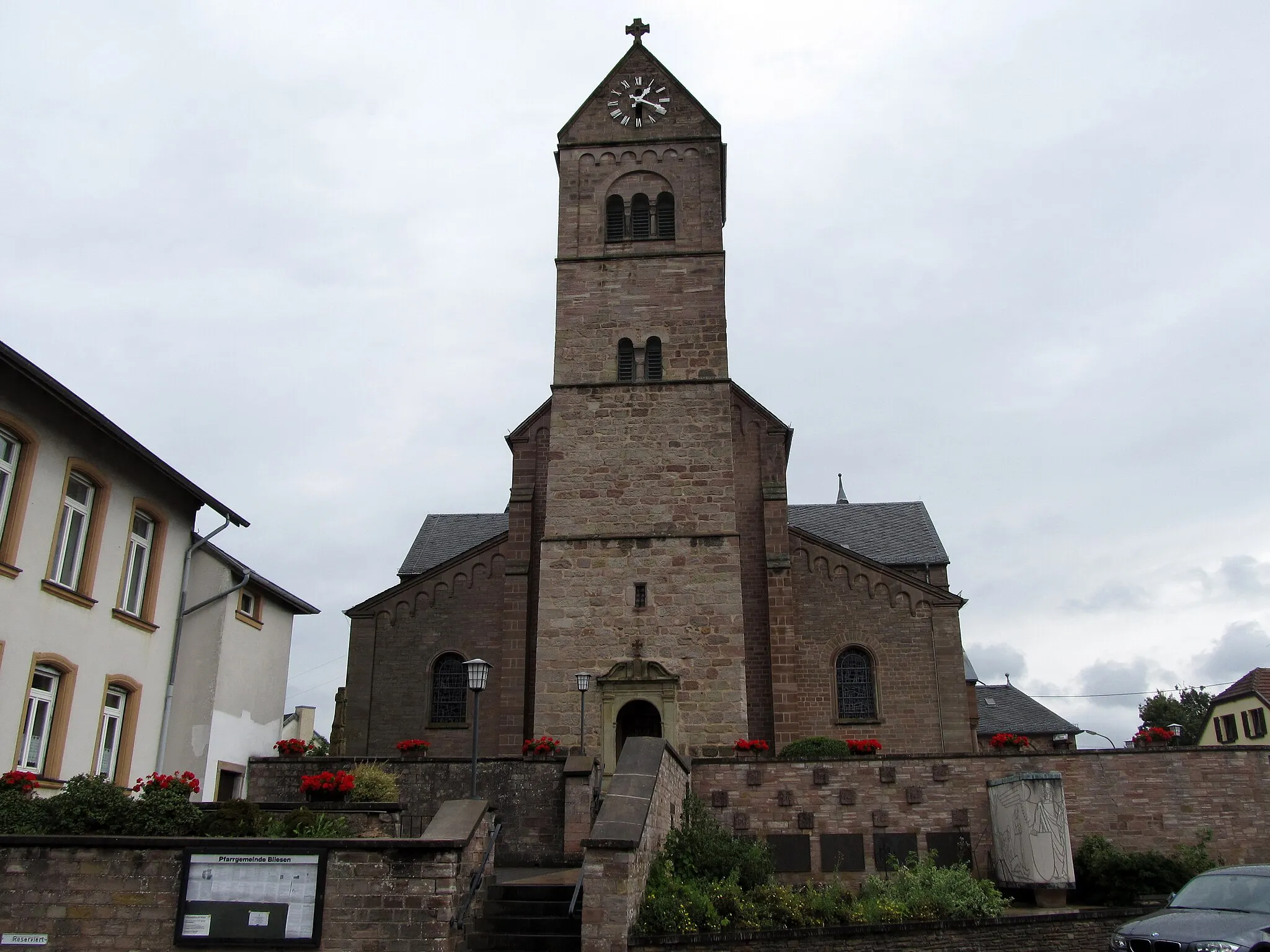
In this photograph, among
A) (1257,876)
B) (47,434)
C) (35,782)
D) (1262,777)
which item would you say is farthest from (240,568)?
(1262,777)

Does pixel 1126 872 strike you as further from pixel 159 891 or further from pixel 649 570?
pixel 159 891

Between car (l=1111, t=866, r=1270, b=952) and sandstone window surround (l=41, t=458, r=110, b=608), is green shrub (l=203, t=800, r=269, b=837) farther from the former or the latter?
car (l=1111, t=866, r=1270, b=952)

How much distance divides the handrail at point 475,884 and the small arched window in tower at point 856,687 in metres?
15.3

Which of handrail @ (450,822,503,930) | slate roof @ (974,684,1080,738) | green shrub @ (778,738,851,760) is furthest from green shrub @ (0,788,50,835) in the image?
slate roof @ (974,684,1080,738)

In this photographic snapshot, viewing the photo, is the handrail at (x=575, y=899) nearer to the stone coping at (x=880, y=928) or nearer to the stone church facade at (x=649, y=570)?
the stone coping at (x=880, y=928)

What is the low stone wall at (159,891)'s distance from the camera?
10617mm

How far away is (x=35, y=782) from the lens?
13031 mm

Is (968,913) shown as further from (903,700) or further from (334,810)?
(903,700)

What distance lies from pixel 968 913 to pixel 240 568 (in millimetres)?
13005

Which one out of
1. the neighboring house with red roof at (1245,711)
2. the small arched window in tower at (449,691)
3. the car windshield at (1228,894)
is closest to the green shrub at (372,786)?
the car windshield at (1228,894)

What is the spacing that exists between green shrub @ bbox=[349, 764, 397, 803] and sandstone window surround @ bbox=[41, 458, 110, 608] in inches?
187

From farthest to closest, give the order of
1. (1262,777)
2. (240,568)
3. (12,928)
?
1. (240,568)
2. (1262,777)
3. (12,928)

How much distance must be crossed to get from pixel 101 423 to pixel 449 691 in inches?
560

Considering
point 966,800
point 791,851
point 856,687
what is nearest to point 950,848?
point 966,800
